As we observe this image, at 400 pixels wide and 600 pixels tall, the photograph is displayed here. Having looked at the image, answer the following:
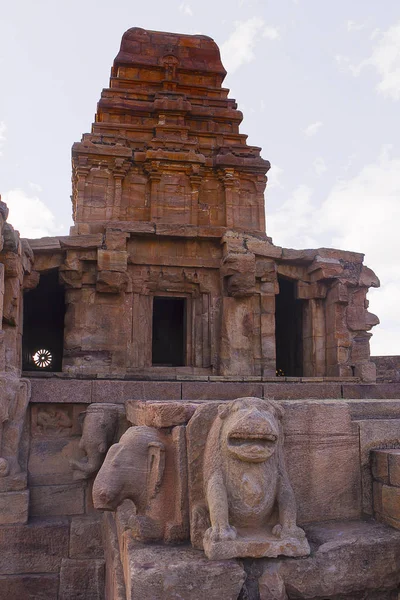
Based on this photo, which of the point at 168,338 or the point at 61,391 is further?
the point at 168,338

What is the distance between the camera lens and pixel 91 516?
17.0ft

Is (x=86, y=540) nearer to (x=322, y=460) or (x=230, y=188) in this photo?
(x=322, y=460)

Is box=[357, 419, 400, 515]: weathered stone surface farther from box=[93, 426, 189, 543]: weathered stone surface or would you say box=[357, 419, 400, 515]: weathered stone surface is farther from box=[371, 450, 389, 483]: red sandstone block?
box=[93, 426, 189, 543]: weathered stone surface

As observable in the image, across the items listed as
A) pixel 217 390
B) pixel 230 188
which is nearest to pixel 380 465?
pixel 217 390

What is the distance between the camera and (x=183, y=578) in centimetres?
288

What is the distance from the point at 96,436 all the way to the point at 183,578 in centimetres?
239

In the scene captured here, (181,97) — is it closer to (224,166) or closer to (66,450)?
(224,166)

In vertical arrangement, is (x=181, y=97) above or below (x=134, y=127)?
above

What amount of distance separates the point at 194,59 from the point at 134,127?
11.4 feet

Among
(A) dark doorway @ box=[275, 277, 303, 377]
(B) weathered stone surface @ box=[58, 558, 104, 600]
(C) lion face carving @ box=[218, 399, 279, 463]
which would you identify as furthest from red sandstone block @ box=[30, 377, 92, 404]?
(A) dark doorway @ box=[275, 277, 303, 377]

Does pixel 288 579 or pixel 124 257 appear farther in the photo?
pixel 124 257

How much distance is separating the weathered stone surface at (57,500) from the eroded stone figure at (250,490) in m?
2.47

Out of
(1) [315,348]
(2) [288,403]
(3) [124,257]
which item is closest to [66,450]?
(2) [288,403]

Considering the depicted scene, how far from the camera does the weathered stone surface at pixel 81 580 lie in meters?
4.74
